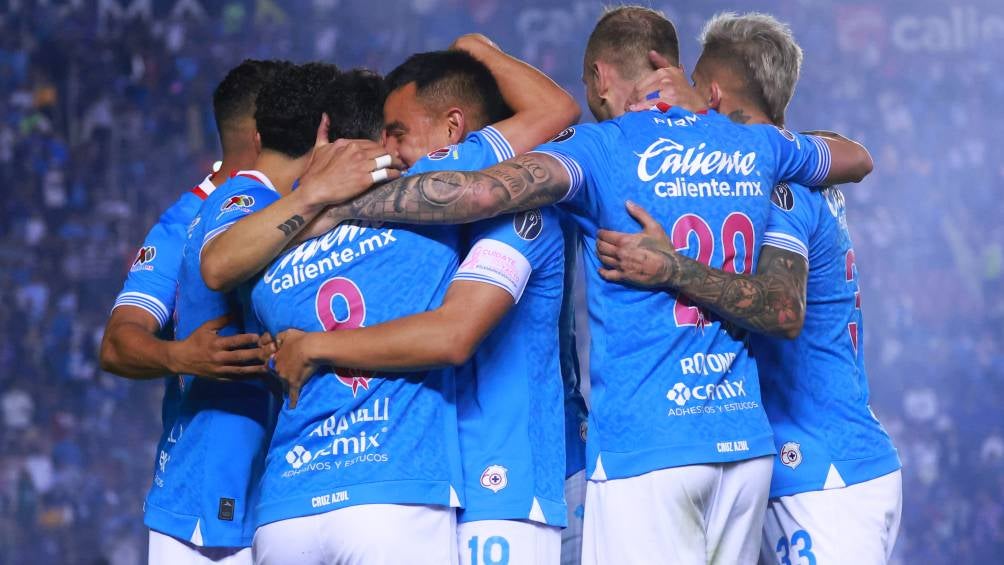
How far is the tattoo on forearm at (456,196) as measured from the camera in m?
2.34

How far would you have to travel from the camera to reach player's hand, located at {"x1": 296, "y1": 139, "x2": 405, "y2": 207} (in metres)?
2.38

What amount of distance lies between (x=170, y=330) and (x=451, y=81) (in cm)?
134

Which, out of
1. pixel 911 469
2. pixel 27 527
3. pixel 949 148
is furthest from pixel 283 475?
pixel 949 148

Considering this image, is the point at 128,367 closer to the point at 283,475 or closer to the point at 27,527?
the point at 283,475

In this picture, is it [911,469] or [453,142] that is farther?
[911,469]

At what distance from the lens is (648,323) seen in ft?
8.41

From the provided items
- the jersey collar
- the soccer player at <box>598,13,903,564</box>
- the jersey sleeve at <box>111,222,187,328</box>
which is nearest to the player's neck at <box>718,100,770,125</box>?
the soccer player at <box>598,13,903,564</box>

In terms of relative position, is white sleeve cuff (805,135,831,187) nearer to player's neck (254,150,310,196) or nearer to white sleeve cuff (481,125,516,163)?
white sleeve cuff (481,125,516,163)

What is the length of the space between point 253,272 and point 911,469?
7307mm

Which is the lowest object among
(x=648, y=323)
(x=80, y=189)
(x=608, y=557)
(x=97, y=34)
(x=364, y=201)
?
(x=608, y=557)

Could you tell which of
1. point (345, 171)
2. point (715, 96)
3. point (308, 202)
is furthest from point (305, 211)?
point (715, 96)

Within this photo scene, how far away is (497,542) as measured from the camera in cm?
238

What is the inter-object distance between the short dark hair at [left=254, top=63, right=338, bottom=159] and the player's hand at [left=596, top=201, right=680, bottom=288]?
0.84 metres

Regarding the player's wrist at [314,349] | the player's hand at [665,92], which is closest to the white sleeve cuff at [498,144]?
the player's hand at [665,92]
